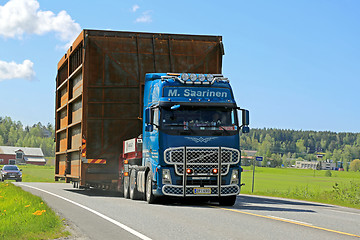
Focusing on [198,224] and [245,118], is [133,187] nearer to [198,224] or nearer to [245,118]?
[245,118]

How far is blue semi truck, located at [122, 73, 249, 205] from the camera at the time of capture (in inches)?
683

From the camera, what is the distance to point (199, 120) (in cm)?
1778

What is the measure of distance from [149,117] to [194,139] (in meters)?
1.59

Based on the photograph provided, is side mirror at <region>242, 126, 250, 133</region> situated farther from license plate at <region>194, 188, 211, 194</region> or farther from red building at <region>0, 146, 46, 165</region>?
red building at <region>0, 146, 46, 165</region>

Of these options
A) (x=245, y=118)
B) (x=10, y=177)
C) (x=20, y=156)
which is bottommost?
(x=10, y=177)

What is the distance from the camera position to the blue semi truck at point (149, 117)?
1747 centimetres

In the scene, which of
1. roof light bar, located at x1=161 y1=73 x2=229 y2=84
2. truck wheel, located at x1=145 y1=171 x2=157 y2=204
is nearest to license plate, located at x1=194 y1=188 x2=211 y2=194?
truck wheel, located at x1=145 y1=171 x2=157 y2=204

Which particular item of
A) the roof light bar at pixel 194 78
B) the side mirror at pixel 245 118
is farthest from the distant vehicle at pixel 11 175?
the side mirror at pixel 245 118

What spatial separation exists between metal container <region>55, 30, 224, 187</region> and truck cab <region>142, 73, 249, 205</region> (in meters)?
3.82

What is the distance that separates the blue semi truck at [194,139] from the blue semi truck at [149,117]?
0.03 meters

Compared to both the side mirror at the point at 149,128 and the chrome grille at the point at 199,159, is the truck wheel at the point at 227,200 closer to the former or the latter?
the chrome grille at the point at 199,159

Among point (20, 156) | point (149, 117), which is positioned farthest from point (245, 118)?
point (20, 156)

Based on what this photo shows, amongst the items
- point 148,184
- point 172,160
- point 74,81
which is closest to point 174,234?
point 172,160

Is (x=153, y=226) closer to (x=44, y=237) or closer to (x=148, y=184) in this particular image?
(x=44, y=237)
